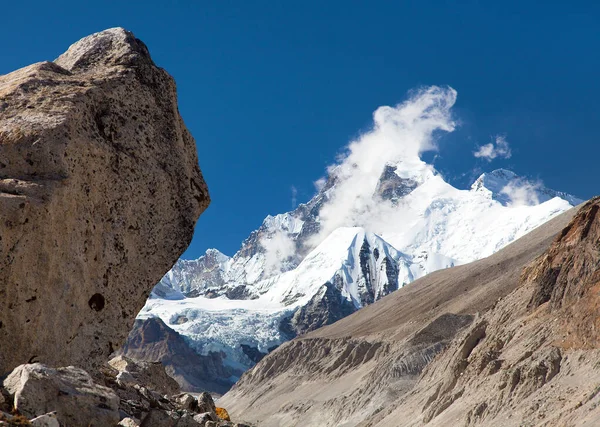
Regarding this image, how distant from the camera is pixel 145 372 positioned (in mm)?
14344

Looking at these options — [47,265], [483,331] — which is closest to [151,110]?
[47,265]

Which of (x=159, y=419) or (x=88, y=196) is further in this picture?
(x=88, y=196)

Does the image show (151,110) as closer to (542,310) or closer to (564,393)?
(564,393)

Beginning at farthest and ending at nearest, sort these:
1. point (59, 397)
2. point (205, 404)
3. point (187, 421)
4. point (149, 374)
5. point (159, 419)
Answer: point (149, 374)
point (205, 404)
point (187, 421)
point (159, 419)
point (59, 397)

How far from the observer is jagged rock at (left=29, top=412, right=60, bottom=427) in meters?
7.16

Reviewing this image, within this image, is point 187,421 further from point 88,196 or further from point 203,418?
point 88,196

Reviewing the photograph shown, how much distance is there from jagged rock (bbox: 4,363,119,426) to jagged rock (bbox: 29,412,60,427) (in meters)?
0.36

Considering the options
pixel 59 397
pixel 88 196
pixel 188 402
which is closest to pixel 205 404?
pixel 188 402

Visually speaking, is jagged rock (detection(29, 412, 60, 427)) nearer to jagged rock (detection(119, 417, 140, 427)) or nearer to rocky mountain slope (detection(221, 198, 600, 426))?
jagged rock (detection(119, 417, 140, 427))

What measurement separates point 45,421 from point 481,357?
70665 millimetres

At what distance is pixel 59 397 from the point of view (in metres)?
7.81

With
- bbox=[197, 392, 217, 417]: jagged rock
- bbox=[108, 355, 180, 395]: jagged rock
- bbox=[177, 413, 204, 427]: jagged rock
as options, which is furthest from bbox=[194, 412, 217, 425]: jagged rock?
bbox=[108, 355, 180, 395]: jagged rock

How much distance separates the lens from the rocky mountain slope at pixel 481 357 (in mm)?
62375

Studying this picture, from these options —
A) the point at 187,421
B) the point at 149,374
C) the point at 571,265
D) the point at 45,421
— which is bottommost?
the point at 187,421
